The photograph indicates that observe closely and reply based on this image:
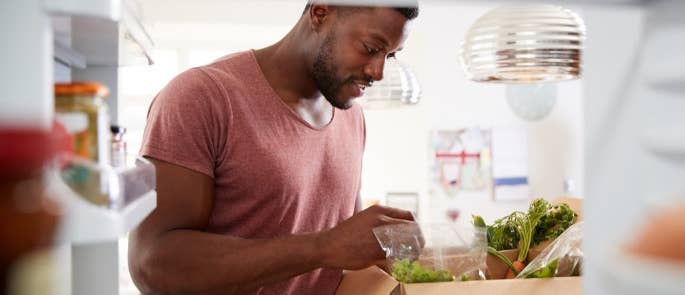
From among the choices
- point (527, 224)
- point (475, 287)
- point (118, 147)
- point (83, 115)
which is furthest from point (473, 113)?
point (83, 115)

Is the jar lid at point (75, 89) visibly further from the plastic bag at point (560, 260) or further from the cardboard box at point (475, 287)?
the plastic bag at point (560, 260)

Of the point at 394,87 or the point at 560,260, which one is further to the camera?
the point at 394,87

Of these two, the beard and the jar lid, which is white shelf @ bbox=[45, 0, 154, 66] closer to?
the jar lid

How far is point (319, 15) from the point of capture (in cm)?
168

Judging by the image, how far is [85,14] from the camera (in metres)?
0.52

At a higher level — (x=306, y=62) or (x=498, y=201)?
(x=306, y=62)

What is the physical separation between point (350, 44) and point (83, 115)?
1044 millimetres

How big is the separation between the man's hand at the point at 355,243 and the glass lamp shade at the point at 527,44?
2.01 feet

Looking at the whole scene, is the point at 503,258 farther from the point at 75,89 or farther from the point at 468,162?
the point at 468,162

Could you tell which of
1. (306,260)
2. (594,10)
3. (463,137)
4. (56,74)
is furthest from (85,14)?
(463,137)

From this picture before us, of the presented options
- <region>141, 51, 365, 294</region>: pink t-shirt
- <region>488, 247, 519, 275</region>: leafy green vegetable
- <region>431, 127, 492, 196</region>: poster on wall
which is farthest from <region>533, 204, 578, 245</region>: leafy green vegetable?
<region>431, 127, 492, 196</region>: poster on wall

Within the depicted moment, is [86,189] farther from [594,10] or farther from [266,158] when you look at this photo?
[266,158]

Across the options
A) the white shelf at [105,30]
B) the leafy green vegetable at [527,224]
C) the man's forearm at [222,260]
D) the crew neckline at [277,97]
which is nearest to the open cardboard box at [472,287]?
the man's forearm at [222,260]

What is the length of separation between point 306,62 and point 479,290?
689 mm
